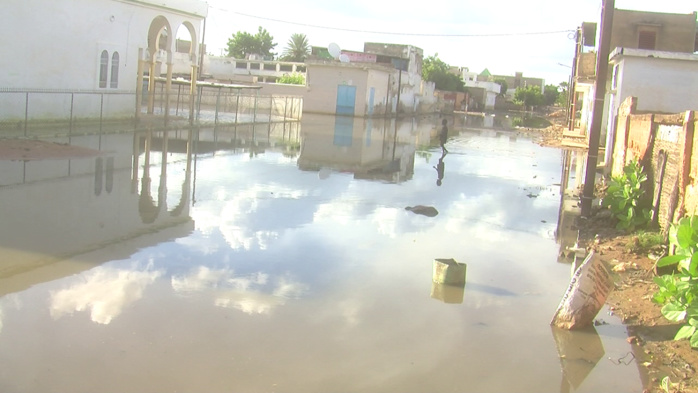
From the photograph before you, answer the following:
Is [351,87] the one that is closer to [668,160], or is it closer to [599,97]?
[599,97]

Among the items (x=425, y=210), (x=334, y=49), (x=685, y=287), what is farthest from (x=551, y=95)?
(x=685, y=287)

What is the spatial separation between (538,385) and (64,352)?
417 centimetres

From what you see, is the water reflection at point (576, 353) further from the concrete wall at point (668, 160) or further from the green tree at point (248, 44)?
the green tree at point (248, 44)

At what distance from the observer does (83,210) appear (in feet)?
39.6

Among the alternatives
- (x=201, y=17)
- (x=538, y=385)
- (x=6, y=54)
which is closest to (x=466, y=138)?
(x=201, y=17)

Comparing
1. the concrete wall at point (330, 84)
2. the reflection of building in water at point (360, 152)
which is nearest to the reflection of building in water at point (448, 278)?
the reflection of building in water at point (360, 152)

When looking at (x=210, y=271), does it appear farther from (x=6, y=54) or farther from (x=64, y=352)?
(x=6, y=54)

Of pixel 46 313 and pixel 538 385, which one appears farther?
pixel 46 313

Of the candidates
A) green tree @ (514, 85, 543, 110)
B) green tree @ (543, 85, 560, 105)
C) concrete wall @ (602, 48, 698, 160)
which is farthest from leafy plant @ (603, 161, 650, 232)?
green tree @ (543, 85, 560, 105)

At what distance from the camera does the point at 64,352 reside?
242 inches

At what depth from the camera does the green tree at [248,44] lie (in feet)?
347

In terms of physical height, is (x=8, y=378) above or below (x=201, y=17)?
below

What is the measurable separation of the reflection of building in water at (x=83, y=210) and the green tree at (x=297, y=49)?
88898 millimetres

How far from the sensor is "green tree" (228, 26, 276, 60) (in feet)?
347
